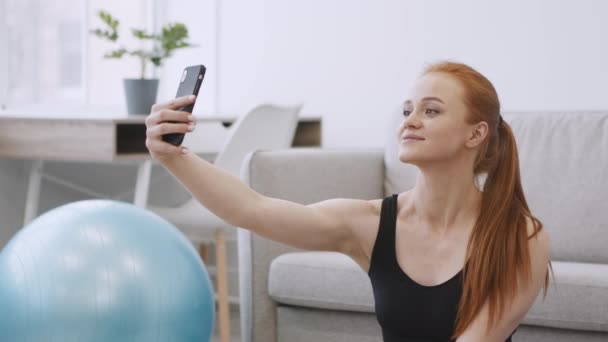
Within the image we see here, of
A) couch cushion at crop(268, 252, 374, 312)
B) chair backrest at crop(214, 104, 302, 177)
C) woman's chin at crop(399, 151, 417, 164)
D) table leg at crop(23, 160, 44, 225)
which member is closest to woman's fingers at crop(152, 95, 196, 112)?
woman's chin at crop(399, 151, 417, 164)

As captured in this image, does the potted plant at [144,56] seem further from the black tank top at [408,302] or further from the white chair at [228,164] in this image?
the black tank top at [408,302]

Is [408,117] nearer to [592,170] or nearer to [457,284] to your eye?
[457,284]

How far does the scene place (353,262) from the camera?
2.27 m

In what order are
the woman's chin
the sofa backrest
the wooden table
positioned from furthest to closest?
1. the wooden table
2. the sofa backrest
3. the woman's chin

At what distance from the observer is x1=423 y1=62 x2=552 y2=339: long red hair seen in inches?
58.0

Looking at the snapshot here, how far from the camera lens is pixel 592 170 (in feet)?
8.05

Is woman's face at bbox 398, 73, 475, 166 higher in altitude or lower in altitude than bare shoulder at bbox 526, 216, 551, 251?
higher

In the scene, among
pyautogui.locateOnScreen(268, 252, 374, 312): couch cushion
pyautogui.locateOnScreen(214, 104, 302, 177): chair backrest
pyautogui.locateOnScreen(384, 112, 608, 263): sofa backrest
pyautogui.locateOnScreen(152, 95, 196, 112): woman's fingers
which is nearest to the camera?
pyautogui.locateOnScreen(152, 95, 196, 112): woman's fingers

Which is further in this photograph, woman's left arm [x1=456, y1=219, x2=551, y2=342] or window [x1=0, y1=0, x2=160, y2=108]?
window [x1=0, y1=0, x2=160, y2=108]

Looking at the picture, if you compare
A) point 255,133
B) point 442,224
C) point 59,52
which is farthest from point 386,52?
point 442,224

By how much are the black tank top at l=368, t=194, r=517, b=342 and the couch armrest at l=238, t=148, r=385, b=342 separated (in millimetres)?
868

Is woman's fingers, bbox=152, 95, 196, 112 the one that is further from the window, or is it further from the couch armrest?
the window

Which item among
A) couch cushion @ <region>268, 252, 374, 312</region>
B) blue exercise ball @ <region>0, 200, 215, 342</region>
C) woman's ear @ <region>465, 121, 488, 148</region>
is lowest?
couch cushion @ <region>268, 252, 374, 312</region>

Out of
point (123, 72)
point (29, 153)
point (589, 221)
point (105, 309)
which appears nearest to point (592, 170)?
point (589, 221)
